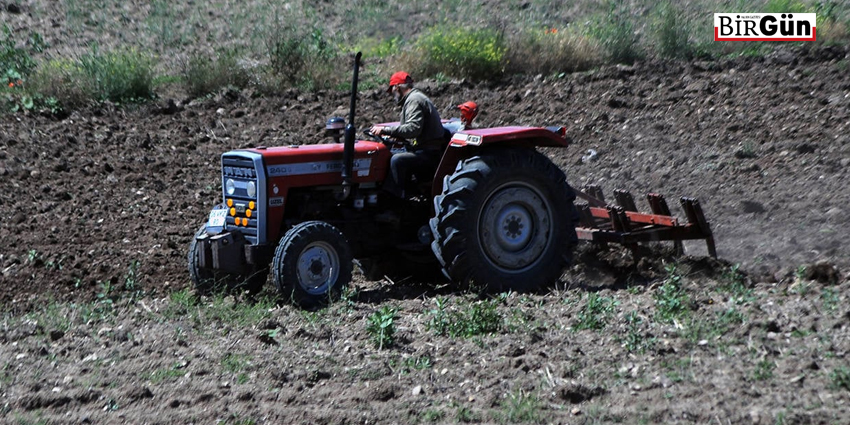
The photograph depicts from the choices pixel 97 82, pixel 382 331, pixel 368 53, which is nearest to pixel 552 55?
pixel 368 53

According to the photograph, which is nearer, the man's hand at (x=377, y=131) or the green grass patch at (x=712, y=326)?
the green grass patch at (x=712, y=326)

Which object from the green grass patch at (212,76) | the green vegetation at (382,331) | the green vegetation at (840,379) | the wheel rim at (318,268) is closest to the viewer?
the green vegetation at (840,379)

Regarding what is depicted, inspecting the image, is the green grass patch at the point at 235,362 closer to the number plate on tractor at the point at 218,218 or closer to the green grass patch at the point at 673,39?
the number plate on tractor at the point at 218,218

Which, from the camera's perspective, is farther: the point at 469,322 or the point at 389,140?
the point at 389,140

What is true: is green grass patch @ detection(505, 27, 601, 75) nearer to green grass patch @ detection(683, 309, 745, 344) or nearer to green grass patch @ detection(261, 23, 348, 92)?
green grass patch @ detection(261, 23, 348, 92)

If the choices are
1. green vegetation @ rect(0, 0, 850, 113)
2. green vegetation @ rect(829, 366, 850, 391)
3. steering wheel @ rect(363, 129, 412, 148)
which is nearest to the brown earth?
green vegetation @ rect(829, 366, 850, 391)

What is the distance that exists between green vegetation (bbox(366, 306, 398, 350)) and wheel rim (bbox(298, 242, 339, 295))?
1311 mm

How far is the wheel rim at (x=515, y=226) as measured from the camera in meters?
8.73

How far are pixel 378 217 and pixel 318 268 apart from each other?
2.75 ft

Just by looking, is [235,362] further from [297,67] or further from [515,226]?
[297,67]

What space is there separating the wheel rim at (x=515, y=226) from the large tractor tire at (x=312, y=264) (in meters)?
1.16

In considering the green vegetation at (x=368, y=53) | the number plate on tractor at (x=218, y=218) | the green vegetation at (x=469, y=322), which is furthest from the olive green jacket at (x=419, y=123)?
the green vegetation at (x=368, y=53)

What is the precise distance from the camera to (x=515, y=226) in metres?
8.89

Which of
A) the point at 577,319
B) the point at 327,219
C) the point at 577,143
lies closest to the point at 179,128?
the point at 577,143
